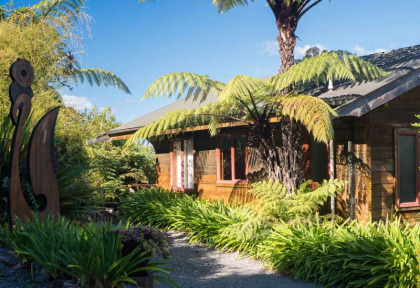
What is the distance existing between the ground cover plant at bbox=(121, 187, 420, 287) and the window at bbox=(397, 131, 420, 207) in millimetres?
1310

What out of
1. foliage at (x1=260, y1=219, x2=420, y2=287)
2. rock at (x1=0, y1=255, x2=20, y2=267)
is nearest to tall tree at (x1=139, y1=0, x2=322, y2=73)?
foliage at (x1=260, y1=219, x2=420, y2=287)

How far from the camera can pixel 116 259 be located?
4.83 meters

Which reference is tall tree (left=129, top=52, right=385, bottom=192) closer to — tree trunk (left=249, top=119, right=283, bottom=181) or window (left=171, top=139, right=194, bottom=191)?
tree trunk (left=249, top=119, right=283, bottom=181)

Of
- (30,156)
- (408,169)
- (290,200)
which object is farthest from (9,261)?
(408,169)

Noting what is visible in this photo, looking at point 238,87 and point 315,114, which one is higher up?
point 238,87

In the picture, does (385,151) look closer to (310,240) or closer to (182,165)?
(310,240)

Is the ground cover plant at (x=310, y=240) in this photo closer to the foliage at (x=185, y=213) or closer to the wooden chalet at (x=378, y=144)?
the foliage at (x=185, y=213)

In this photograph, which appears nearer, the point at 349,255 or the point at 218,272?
the point at 349,255

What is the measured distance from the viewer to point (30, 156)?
632 cm

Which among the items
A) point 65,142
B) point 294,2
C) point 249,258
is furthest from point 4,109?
point 294,2

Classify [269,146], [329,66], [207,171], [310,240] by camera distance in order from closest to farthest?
[310,240] → [329,66] → [269,146] → [207,171]

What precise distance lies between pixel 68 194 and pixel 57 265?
2.70 meters

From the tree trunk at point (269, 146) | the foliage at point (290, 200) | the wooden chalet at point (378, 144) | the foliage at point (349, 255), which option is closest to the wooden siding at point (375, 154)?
the wooden chalet at point (378, 144)

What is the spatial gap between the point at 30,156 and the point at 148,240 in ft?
7.42
